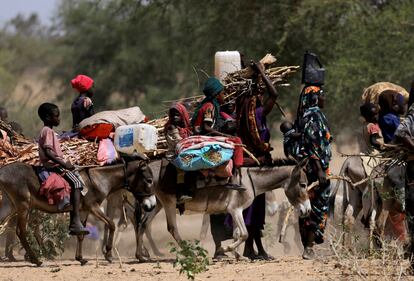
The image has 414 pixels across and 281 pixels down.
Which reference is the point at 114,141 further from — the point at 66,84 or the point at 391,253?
the point at 66,84

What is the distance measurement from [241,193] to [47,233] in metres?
3.90

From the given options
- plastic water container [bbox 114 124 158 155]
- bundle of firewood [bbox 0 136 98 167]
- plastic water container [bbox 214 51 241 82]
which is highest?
plastic water container [bbox 214 51 241 82]

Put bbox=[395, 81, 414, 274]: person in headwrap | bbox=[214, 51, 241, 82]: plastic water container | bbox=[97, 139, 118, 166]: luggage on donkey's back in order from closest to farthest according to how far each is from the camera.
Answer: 1. bbox=[395, 81, 414, 274]: person in headwrap
2. bbox=[97, 139, 118, 166]: luggage on donkey's back
3. bbox=[214, 51, 241, 82]: plastic water container

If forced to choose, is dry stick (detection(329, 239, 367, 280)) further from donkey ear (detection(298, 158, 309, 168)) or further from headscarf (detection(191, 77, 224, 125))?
headscarf (detection(191, 77, 224, 125))

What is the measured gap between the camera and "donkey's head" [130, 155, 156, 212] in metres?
13.9

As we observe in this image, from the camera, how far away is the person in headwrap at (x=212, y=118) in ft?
45.0

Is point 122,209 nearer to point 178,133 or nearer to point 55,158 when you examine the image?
point 178,133

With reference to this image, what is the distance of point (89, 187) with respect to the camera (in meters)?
14.0

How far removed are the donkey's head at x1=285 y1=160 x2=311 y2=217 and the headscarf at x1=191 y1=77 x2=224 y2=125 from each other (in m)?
1.16

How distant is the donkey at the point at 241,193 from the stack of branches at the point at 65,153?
84 centimetres

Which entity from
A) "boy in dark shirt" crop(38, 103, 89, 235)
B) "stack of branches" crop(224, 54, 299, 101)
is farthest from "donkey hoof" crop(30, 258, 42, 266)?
"stack of branches" crop(224, 54, 299, 101)

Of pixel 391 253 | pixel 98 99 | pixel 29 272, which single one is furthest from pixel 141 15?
pixel 391 253

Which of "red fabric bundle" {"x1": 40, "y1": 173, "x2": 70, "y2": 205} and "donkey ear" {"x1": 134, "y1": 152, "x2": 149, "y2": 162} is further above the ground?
"donkey ear" {"x1": 134, "y1": 152, "x2": 149, "y2": 162}

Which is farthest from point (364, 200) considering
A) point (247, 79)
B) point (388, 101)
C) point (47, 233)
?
point (47, 233)
